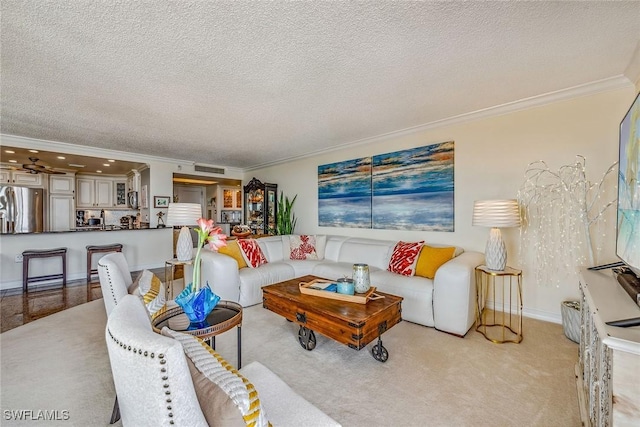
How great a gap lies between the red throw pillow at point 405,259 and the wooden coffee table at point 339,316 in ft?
3.14

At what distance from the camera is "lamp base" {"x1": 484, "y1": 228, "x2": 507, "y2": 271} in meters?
2.65

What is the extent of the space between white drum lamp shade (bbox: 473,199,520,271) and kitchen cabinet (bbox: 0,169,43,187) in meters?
8.75

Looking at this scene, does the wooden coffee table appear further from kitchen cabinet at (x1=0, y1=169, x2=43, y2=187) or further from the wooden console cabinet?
kitchen cabinet at (x1=0, y1=169, x2=43, y2=187)

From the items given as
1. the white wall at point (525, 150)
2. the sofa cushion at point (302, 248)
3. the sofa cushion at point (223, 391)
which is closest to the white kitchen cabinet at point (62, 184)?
the sofa cushion at point (302, 248)

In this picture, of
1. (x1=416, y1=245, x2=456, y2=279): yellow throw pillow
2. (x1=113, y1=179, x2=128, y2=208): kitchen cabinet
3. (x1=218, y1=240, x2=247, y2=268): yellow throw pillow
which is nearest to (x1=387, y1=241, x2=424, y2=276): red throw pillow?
(x1=416, y1=245, x2=456, y2=279): yellow throw pillow

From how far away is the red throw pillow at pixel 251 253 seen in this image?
384 centimetres

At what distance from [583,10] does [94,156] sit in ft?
21.8

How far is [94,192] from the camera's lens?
702 centimetres

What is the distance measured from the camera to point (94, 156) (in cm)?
495

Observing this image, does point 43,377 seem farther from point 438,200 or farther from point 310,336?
point 438,200

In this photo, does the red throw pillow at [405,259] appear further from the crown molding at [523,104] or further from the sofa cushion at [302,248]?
the crown molding at [523,104]

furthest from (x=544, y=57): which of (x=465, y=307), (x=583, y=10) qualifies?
(x=465, y=307)

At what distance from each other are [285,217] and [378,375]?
411 cm

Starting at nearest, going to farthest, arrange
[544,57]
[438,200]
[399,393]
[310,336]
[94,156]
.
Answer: [399,393], [544,57], [310,336], [438,200], [94,156]
